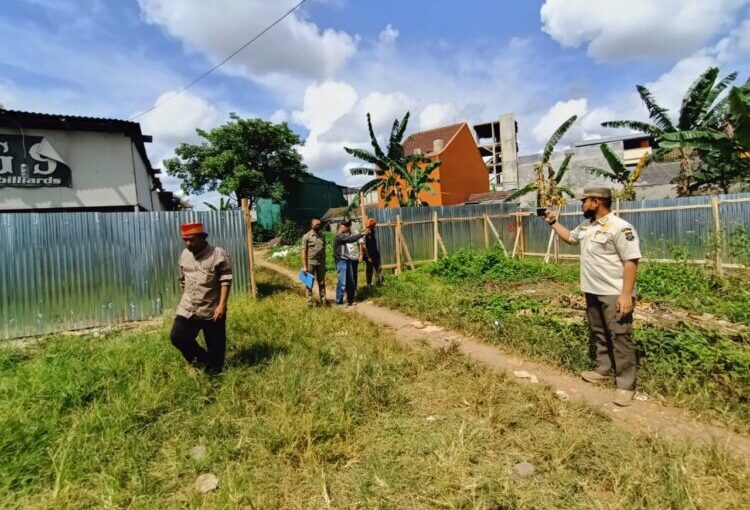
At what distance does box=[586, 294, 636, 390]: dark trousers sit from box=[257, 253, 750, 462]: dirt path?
0.23 m

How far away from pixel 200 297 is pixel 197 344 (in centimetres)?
52

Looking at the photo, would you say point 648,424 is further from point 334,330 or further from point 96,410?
point 96,410

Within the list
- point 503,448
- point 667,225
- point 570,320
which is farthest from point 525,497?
point 667,225

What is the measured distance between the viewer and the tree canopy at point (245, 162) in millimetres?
26109

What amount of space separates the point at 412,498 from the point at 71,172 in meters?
9.27

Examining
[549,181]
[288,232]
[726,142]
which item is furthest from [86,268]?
[288,232]

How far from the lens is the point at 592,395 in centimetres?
367

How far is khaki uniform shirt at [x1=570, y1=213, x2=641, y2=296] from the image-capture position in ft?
11.3

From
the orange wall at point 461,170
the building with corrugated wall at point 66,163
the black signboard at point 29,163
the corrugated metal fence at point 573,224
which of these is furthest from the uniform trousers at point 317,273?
the orange wall at point 461,170

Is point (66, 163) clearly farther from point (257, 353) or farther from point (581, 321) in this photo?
point (581, 321)

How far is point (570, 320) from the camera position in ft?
18.0

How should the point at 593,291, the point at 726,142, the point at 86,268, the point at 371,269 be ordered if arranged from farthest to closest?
the point at 726,142 → the point at 371,269 → the point at 86,268 → the point at 593,291

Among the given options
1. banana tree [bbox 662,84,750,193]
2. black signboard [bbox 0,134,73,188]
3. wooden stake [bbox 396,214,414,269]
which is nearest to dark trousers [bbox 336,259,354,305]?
wooden stake [bbox 396,214,414,269]

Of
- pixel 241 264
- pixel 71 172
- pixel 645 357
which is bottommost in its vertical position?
pixel 645 357
